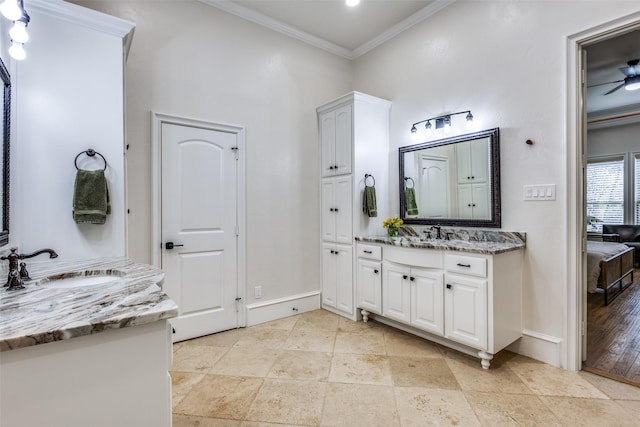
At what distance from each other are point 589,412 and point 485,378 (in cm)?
56

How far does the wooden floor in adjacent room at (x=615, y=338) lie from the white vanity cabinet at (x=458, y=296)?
607mm

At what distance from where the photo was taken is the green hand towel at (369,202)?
337 centimetres

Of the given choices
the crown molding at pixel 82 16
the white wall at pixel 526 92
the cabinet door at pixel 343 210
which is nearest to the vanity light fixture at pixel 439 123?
the white wall at pixel 526 92

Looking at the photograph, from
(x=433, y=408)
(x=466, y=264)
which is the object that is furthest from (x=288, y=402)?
(x=466, y=264)

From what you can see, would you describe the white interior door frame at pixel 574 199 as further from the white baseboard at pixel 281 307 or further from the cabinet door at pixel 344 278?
the white baseboard at pixel 281 307

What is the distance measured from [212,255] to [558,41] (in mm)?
3412

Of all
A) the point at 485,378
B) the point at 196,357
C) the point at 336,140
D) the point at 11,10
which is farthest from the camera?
the point at 336,140

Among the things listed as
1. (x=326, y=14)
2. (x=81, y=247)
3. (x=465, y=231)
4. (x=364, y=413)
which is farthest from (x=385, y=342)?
(x=326, y=14)

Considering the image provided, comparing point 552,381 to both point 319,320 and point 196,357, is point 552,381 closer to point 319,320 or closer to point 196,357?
point 319,320

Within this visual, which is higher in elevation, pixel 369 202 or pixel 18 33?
pixel 18 33

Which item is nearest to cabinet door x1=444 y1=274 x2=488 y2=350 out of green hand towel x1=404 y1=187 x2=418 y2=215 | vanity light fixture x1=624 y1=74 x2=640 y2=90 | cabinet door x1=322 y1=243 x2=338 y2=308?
green hand towel x1=404 y1=187 x2=418 y2=215

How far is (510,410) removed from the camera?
1.86 m

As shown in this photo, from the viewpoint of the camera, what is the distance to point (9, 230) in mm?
1718

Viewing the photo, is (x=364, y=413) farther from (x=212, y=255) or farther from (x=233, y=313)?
(x=212, y=255)
